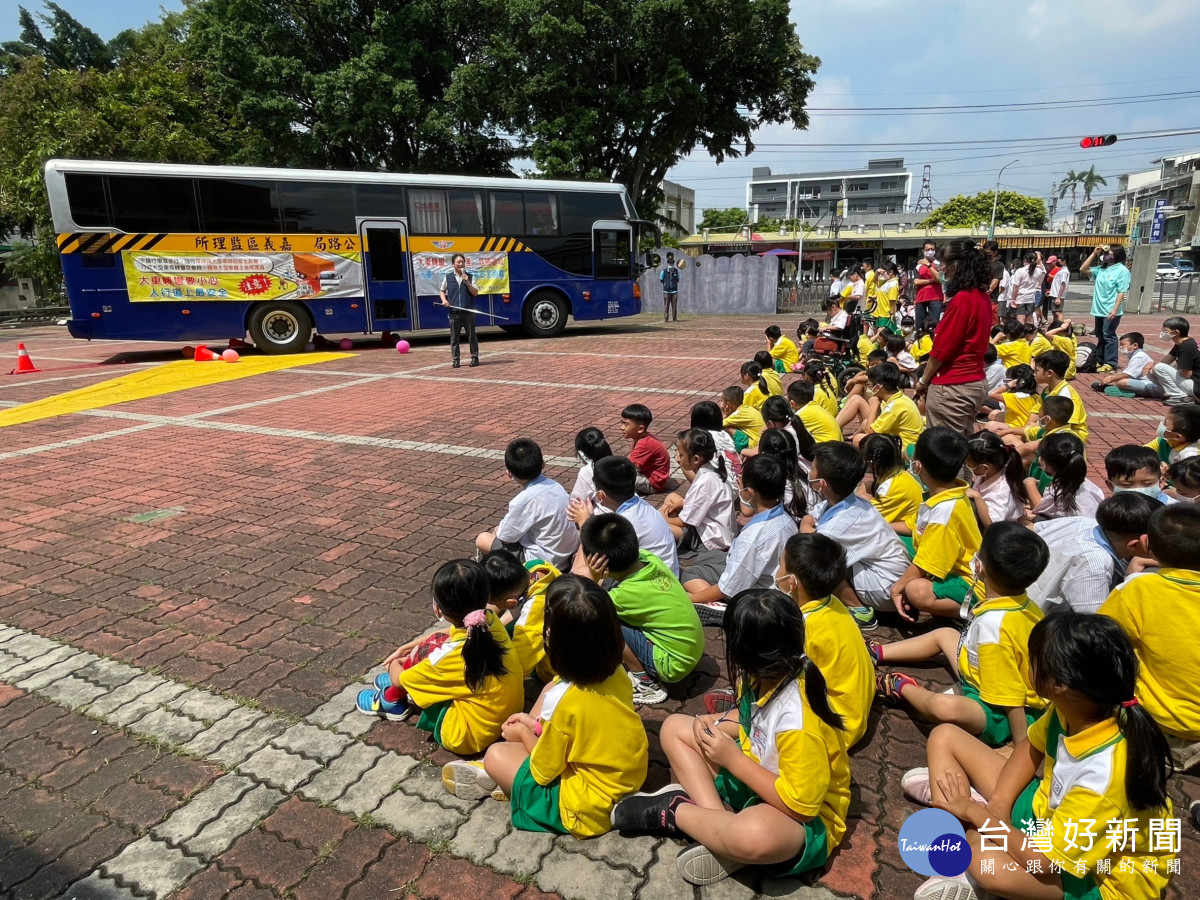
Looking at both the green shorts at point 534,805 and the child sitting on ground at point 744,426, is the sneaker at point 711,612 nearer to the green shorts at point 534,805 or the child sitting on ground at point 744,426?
the green shorts at point 534,805

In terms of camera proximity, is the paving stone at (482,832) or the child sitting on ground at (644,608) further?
the child sitting on ground at (644,608)

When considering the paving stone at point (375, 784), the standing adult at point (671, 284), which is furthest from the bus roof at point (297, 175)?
the paving stone at point (375, 784)

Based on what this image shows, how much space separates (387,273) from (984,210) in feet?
181

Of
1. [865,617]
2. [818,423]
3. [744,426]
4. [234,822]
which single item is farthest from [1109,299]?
[234,822]

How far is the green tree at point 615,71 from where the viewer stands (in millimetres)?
19969

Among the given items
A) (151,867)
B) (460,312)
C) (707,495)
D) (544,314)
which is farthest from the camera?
(544,314)

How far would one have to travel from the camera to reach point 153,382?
11289 millimetres

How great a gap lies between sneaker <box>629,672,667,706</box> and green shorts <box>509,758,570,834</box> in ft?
2.74

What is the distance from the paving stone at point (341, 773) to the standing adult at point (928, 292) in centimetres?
885

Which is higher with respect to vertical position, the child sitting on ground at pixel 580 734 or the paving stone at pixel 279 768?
the child sitting on ground at pixel 580 734

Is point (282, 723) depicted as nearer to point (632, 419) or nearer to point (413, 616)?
point (413, 616)

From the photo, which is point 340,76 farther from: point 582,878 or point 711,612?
point 582,878

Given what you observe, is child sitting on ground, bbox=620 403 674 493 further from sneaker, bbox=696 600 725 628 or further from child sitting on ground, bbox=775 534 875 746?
child sitting on ground, bbox=775 534 875 746

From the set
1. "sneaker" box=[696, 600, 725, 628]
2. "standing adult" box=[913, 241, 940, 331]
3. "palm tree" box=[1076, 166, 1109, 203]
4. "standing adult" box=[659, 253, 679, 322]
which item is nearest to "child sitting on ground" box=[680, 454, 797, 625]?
"sneaker" box=[696, 600, 725, 628]
